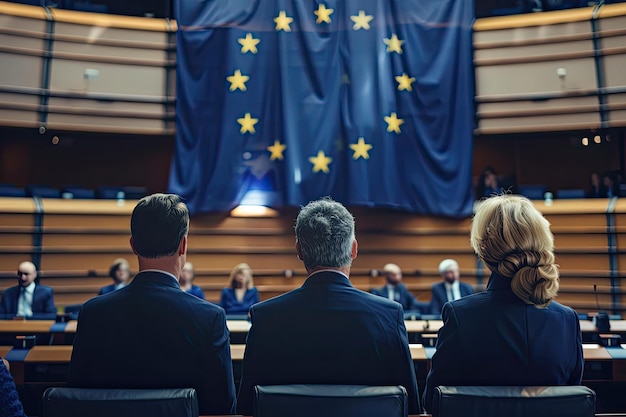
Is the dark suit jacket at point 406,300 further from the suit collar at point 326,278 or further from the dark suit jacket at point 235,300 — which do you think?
the suit collar at point 326,278

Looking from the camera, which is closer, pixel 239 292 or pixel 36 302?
pixel 36 302

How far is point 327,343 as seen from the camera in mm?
1651

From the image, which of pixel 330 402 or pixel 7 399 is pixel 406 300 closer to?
pixel 330 402

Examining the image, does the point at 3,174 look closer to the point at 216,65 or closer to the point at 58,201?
the point at 58,201

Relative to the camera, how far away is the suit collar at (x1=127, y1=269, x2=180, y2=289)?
68.5 inches

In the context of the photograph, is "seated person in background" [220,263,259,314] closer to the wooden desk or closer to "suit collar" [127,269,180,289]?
the wooden desk

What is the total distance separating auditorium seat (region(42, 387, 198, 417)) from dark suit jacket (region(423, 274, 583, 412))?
744 mm

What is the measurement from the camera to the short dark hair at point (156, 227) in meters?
1.77

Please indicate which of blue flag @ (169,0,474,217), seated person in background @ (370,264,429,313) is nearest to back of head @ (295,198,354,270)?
seated person in background @ (370,264,429,313)

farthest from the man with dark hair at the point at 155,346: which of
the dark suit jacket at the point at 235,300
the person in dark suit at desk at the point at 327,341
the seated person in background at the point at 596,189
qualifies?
the seated person in background at the point at 596,189

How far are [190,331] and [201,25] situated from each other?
674cm

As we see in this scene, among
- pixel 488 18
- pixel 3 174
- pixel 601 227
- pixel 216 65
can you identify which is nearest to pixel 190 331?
pixel 216 65

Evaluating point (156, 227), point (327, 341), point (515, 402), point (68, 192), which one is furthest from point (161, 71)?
point (515, 402)

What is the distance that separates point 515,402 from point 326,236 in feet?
2.39
